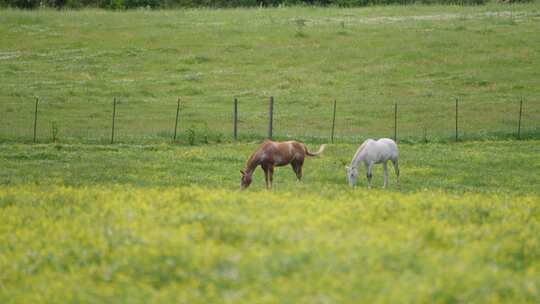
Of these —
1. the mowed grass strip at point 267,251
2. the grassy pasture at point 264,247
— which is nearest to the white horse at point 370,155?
the grassy pasture at point 264,247

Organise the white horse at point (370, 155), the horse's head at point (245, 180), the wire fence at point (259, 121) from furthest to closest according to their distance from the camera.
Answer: the wire fence at point (259, 121), the white horse at point (370, 155), the horse's head at point (245, 180)

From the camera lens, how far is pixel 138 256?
38.2 feet

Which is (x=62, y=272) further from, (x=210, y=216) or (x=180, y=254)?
(x=210, y=216)

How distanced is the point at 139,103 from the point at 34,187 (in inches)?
1123

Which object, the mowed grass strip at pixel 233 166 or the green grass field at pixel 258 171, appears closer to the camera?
the green grass field at pixel 258 171

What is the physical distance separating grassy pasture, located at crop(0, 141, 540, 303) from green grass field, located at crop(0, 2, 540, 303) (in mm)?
40

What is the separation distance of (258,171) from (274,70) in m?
31.1

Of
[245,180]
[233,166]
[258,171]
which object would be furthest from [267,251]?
[233,166]

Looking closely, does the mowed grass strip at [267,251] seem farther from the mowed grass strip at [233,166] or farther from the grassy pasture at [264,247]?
the mowed grass strip at [233,166]

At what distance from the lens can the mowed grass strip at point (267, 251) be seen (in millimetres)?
10461

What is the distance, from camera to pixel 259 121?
4459 centimetres

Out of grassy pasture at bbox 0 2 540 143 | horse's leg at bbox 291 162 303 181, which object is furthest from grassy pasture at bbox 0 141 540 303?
grassy pasture at bbox 0 2 540 143

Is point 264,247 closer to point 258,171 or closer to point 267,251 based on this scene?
point 267,251

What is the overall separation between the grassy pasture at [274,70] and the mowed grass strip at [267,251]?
22.2 meters
